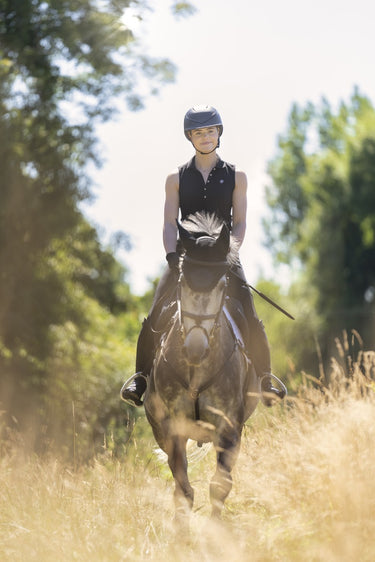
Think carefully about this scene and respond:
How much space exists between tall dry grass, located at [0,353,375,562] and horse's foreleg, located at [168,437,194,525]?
0.13 m

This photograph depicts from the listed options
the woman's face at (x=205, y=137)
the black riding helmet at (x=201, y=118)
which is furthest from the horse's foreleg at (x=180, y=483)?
the black riding helmet at (x=201, y=118)

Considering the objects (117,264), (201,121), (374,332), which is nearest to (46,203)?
(117,264)

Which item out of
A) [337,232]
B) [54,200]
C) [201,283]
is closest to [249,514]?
[201,283]

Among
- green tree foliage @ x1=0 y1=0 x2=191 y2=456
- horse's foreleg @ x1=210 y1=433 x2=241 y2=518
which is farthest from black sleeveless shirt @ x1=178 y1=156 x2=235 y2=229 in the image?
green tree foliage @ x1=0 y1=0 x2=191 y2=456

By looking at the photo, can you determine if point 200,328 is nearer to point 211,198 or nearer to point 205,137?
point 211,198

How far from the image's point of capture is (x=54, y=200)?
20891 millimetres

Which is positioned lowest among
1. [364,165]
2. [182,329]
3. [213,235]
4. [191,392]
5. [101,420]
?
[101,420]

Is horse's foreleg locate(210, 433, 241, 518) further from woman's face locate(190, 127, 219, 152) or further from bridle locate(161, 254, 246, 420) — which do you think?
woman's face locate(190, 127, 219, 152)

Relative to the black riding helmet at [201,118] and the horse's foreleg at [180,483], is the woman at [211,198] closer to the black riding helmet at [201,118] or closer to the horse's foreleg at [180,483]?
the black riding helmet at [201,118]

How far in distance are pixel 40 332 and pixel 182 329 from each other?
46.4 ft

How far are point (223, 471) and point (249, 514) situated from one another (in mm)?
531

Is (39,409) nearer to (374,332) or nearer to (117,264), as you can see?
(117,264)

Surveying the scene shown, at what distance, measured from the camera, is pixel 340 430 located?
6453 millimetres

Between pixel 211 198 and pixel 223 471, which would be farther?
pixel 211 198
